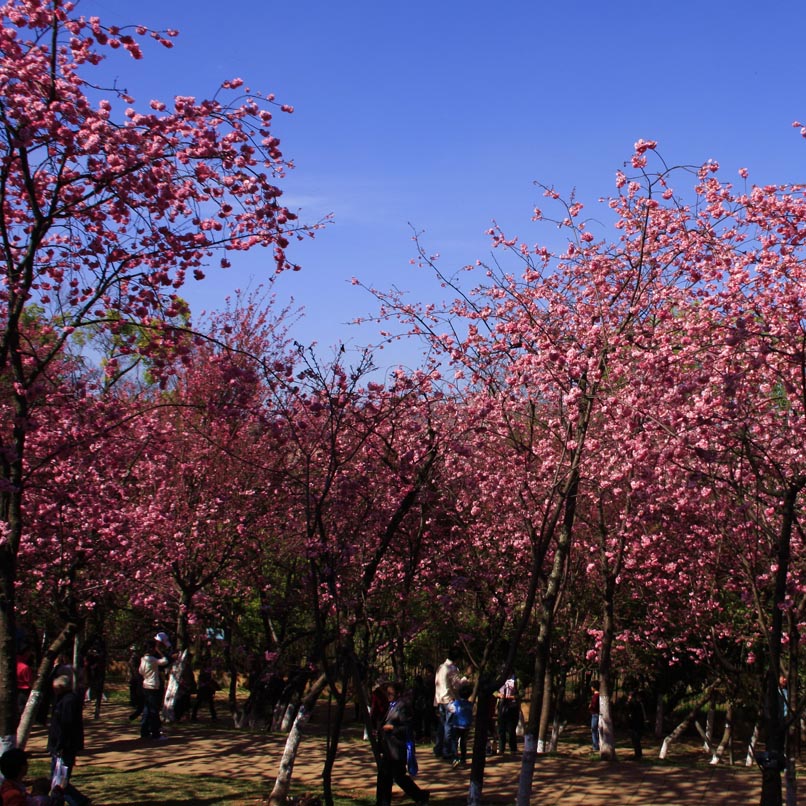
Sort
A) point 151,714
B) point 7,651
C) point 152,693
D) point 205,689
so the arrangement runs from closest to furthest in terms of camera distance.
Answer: point 7,651, point 152,693, point 151,714, point 205,689

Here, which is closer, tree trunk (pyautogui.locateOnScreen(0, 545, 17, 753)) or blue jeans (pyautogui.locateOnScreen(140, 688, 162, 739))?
tree trunk (pyautogui.locateOnScreen(0, 545, 17, 753))

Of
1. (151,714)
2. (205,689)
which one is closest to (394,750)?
(151,714)

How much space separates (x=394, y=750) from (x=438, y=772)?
13.0 feet

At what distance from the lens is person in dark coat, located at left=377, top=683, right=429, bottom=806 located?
9727 millimetres

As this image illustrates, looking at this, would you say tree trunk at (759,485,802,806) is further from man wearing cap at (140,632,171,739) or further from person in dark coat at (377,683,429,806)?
man wearing cap at (140,632,171,739)

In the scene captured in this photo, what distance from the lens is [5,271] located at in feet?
25.8

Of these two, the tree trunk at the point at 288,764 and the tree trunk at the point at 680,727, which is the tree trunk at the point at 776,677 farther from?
the tree trunk at the point at 680,727

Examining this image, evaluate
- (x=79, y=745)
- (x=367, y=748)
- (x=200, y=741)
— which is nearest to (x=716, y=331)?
(x=79, y=745)

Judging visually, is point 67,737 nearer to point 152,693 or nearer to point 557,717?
point 152,693

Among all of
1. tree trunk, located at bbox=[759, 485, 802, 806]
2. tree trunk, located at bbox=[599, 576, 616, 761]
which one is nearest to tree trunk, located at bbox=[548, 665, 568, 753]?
tree trunk, located at bbox=[599, 576, 616, 761]

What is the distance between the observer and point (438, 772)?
1396cm

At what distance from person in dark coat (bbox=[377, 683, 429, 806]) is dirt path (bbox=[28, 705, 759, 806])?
1155 millimetres

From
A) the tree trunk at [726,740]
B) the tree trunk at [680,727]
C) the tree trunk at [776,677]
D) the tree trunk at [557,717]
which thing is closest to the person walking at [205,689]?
the tree trunk at [557,717]

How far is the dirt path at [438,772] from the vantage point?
1240 centimetres
